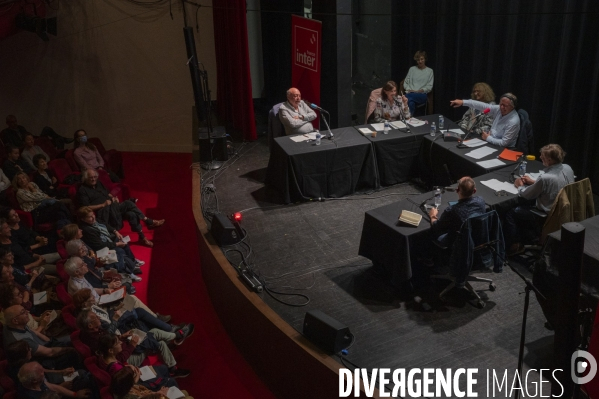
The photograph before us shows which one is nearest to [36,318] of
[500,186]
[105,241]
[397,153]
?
[105,241]

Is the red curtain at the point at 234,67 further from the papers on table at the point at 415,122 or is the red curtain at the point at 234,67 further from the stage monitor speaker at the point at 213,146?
the papers on table at the point at 415,122

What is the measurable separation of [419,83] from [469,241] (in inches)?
165

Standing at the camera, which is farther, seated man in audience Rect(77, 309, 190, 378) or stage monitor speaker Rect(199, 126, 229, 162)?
stage monitor speaker Rect(199, 126, 229, 162)

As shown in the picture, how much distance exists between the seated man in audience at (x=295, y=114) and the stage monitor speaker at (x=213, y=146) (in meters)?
0.89

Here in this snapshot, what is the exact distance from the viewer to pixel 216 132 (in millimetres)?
7348

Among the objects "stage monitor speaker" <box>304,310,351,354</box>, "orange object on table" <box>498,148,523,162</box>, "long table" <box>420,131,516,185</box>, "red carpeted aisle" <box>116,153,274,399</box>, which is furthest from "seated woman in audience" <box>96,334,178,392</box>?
"orange object on table" <box>498,148,523,162</box>

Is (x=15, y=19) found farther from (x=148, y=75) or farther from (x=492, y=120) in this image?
(x=492, y=120)

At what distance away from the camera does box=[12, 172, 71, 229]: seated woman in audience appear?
6.19 m

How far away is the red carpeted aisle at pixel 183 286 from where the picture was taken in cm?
471

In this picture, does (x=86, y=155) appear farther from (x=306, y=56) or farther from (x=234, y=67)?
(x=306, y=56)

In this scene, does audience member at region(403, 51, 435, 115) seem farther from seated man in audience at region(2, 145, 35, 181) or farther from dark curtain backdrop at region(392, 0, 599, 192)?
seated man in audience at region(2, 145, 35, 181)

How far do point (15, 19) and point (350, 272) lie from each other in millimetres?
5681

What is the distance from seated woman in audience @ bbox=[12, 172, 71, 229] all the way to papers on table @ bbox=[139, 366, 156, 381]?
7.95 ft

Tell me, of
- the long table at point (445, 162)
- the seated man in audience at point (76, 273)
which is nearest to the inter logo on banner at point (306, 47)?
the long table at point (445, 162)
